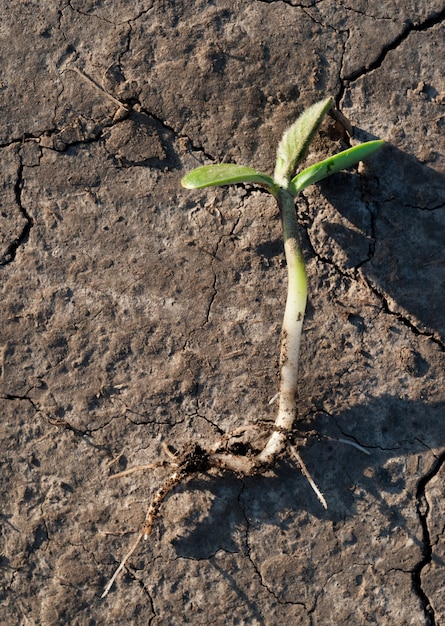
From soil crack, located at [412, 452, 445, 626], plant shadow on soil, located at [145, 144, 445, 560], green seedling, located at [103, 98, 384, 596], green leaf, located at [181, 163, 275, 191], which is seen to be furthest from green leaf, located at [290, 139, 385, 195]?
soil crack, located at [412, 452, 445, 626]

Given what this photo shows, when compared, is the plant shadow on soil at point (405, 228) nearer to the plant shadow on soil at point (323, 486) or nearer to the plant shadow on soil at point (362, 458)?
the plant shadow on soil at point (362, 458)

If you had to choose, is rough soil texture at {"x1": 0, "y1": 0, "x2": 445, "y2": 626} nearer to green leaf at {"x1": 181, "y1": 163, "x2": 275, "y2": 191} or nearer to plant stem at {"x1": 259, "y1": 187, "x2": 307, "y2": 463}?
plant stem at {"x1": 259, "y1": 187, "x2": 307, "y2": 463}

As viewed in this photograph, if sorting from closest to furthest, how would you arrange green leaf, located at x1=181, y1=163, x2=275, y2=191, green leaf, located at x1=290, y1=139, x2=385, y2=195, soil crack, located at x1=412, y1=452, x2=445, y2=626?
1. green leaf, located at x1=181, y1=163, x2=275, y2=191
2. green leaf, located at x1=290, y1=139, x2=385, y2=195
3. soil crack, located at x1=412, y1=452, x2=445, y2=626

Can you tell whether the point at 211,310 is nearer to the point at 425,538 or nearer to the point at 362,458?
the point at 362,458

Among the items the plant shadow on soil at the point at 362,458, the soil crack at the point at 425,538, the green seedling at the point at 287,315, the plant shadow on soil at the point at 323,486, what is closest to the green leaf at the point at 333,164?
the green seedling at the point at 287,315

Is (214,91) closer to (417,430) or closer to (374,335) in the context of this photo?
(374,335)

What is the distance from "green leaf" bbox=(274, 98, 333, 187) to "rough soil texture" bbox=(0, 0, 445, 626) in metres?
0.20

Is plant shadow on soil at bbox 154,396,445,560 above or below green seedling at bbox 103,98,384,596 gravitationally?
below

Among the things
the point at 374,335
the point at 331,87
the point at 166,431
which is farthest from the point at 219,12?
the point at 166,431

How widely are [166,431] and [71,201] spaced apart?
37.7 inches

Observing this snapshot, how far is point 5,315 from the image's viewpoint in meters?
2.70

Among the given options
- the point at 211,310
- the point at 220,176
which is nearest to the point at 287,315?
the point at 211,310

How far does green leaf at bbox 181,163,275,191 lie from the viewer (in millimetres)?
2385

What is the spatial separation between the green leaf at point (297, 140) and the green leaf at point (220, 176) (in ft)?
0.28
